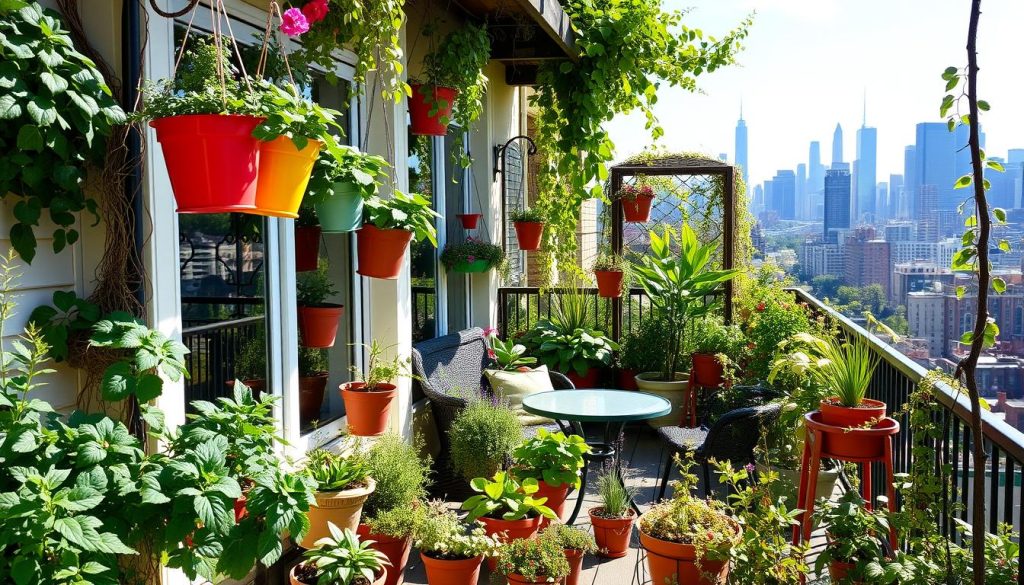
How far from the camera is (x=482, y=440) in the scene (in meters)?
4.19

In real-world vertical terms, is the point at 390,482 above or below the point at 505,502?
Result: above

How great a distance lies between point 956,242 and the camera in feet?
8.51

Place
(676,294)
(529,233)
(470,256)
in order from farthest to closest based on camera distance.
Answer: (676,294) → (529,233) → (470,256)

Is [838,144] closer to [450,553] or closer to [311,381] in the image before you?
[311,381]

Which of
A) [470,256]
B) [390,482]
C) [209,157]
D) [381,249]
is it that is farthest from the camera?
[470,256]

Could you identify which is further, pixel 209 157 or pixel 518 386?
pixel 518 386

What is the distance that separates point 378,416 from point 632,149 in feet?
13.4

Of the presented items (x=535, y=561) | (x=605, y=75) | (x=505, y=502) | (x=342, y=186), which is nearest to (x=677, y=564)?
(x=535, y=561)

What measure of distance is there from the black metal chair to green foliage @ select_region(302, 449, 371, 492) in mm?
1599

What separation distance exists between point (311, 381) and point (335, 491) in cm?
65

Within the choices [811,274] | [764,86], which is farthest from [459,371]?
[764,86]

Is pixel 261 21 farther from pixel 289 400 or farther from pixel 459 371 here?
pixel 459 371

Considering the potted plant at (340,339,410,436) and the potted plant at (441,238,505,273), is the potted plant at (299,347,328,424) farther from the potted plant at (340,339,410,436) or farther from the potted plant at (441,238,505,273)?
the potted plant at (441,238,505,273)

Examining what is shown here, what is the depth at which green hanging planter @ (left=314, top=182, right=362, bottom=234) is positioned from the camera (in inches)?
110
